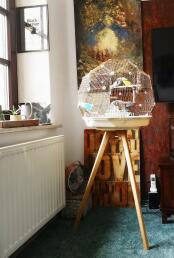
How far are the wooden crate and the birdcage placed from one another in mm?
331

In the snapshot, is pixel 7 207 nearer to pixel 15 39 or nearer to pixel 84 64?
pixel 15 39

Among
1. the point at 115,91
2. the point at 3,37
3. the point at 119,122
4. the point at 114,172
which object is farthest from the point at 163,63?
the point at 3,37

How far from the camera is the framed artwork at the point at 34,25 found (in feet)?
8.19

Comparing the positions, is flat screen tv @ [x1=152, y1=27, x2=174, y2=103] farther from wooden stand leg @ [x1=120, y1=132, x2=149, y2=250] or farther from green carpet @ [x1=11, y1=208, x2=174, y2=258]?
green carpet @ [x1=11, y1=208, x2=174, y2=258]

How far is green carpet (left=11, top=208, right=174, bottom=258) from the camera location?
6.01 feet

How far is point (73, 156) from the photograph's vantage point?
2936mm

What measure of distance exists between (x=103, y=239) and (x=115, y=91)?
1162 millimetres

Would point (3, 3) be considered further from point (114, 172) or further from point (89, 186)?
point (114, 172)

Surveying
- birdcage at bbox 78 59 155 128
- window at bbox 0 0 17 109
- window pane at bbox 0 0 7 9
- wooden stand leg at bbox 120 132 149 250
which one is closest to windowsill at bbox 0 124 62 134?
birdcage at bbox 78 59 155 128

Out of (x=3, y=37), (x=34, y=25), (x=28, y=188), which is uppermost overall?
(x=34, y=25)

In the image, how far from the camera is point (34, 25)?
251 cm

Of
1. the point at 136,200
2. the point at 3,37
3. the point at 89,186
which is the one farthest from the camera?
the point at 3,37

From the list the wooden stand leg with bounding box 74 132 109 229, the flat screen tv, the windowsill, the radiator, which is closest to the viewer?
the radiator

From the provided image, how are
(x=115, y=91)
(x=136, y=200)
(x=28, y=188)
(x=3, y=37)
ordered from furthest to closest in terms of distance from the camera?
1. (x=115, y=91)
2. (x=3, y=37)
3. (x=136, y=200)
4. (x=28, y=188)
